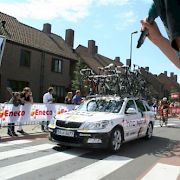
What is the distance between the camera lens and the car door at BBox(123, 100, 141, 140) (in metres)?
10.7

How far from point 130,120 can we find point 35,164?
4105mm

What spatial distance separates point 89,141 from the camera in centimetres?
921

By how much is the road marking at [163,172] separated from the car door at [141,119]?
3.49 m

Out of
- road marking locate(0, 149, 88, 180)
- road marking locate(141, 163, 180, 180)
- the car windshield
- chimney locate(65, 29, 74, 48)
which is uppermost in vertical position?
chimney locate(65, 29, 74, 48)

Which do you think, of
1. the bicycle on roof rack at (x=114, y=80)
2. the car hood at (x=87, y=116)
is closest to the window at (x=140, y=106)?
the bicycle on roof rack at (x=114, y=80)

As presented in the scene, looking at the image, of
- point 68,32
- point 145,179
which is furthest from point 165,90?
point 145,179

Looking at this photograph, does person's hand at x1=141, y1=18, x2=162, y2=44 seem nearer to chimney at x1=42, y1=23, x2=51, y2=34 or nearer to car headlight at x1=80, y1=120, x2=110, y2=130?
car headlight at x1=80, y1=120, x2=110, y2=130

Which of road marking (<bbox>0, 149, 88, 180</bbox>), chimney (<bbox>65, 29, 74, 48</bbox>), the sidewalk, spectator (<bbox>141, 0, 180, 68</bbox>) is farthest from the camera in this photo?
chimney (<bbox>65, 29, 74, 48</bbox>)

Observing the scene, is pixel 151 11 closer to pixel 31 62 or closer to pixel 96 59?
pixel 31 62

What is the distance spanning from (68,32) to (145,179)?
141ft

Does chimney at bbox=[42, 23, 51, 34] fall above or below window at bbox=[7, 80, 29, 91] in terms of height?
above

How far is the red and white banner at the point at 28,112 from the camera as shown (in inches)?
489

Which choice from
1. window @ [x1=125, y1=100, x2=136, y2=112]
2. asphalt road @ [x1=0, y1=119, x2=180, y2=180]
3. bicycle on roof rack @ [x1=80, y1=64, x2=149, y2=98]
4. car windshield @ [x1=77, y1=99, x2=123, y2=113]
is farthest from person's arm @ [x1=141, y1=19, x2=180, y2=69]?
bicycle on roof rack @ [x1=80, y1=64, x2=149, y2=98]

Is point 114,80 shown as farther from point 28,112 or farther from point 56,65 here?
point 56,65
